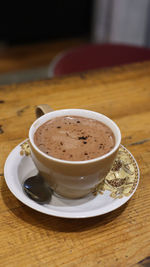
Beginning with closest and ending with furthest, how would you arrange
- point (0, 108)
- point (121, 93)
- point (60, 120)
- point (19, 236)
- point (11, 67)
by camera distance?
1. point (19, 236)
2. point (60, 120)
3. point (0, 108)
4. point (121, 93)
5. point (11, 67)

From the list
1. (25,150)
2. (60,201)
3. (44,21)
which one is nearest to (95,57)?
(25,150)

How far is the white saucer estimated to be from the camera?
1.90ft

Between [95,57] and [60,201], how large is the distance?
3.49 feet

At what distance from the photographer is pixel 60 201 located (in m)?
0.65

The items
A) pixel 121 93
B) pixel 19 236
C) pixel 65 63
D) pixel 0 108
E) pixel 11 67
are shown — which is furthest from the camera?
pixel 11 67

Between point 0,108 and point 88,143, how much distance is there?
1.47ft

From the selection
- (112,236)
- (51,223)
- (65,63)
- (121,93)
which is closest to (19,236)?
(51,223)

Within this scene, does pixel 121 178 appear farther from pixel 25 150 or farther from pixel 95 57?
pixel 95 57

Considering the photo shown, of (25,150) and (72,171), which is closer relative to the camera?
(72,171)

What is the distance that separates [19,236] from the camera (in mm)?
583

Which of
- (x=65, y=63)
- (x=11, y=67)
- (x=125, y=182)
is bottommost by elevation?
(x=11, y=67)

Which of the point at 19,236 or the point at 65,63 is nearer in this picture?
the point at 19,236

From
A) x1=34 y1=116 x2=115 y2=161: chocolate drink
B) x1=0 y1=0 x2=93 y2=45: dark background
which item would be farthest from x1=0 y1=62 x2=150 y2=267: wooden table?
x1=0 y1=0 x2=93 y2=45: dark background

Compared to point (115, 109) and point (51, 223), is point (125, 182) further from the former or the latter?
point (115, 109)
